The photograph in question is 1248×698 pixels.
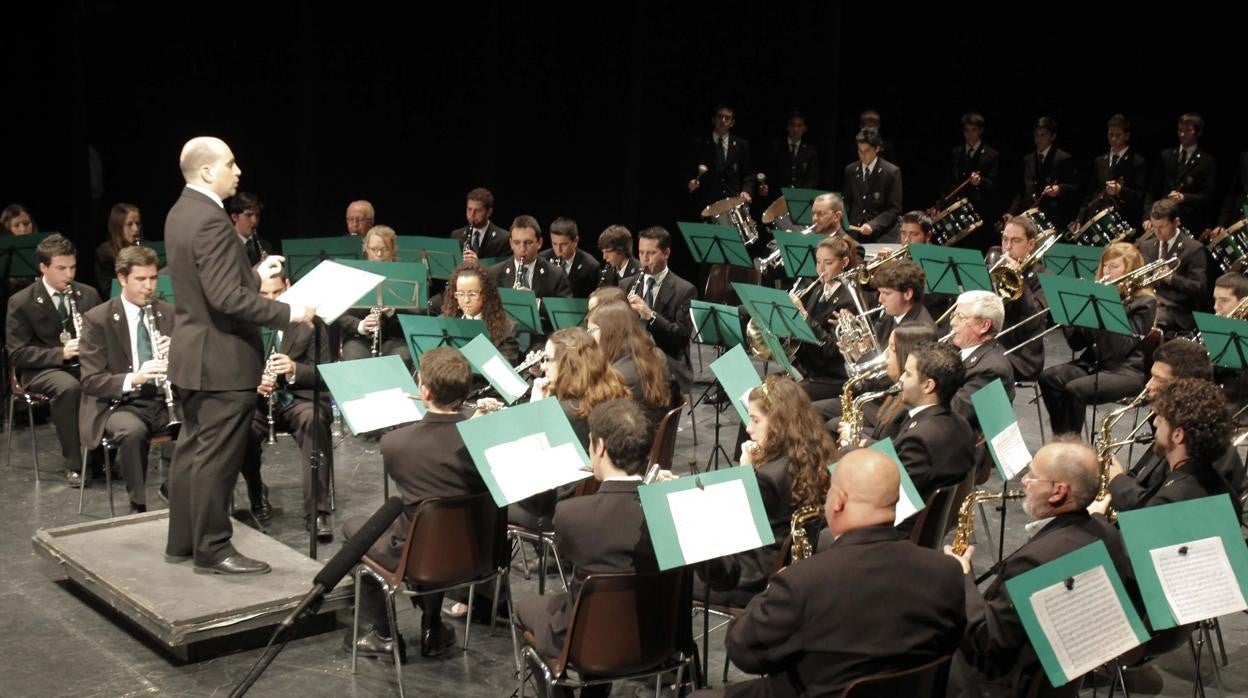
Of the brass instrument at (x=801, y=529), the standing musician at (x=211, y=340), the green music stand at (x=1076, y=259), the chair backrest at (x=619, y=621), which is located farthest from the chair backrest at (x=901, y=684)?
the green music stand at (x=1076, y=259)

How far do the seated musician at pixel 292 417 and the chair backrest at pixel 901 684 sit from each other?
3983mm

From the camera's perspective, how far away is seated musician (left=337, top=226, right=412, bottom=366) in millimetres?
8297

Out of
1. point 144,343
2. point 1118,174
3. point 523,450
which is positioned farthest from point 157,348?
point 1118,174

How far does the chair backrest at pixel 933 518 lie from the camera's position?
4.96 meters

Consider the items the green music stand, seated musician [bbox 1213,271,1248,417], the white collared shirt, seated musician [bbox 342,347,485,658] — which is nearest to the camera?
seated musician [bbox 342,347,485,658]

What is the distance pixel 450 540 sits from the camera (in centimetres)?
494

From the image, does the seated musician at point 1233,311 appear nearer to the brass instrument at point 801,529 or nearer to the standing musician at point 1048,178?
the brass instrument at point 801,529

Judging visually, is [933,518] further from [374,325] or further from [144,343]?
[374,325]

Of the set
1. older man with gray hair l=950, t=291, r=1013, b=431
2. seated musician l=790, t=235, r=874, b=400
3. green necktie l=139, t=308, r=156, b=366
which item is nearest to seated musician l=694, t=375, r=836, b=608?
older man with gray hair l=950, t=291, r=1013, b=431

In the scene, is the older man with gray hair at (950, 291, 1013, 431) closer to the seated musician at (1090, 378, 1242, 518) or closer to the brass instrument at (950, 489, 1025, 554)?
the brass instrument at (950, 489, 1025, 554)

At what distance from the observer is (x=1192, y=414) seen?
4.86 m

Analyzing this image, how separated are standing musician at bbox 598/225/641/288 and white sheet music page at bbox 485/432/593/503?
14.1 feet

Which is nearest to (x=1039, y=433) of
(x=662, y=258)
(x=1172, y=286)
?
(x=1172, y=286)

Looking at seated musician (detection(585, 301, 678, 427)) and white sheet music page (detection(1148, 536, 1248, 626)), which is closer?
white sheet music page (detection(1148, 536, 1248, 626))
